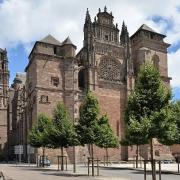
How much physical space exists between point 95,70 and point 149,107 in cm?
4476

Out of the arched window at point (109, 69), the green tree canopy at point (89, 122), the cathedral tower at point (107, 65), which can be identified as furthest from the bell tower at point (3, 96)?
the green tree canopy at point (89, 122)

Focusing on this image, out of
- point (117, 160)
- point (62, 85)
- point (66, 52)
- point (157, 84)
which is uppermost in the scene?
point (66, 52)

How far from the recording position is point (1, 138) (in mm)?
92625

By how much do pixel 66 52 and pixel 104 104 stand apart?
9.75 metres

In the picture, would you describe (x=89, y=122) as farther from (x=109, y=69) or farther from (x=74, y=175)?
(x=109, y=69)

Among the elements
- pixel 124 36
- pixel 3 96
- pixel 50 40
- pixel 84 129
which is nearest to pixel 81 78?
pixel 50 40

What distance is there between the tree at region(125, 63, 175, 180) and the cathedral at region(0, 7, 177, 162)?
→ 1540 inches

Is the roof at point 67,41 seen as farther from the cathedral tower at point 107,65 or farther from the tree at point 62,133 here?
the tree at point 62,133

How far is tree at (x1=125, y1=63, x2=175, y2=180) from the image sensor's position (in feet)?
70.0

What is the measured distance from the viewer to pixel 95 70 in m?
66.4

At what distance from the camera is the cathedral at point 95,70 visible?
206ft

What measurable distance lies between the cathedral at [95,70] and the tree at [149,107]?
3911 centimetres

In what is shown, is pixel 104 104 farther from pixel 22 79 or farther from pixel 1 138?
pixel 22 79

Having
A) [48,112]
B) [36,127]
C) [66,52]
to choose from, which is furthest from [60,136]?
[66,52]
